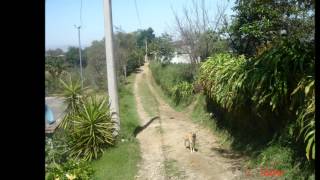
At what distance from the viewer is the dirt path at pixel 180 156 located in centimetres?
1051

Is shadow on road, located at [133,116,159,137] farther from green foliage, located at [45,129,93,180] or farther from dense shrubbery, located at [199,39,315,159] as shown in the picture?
dense shrubbery, located at [199,39,315,159]

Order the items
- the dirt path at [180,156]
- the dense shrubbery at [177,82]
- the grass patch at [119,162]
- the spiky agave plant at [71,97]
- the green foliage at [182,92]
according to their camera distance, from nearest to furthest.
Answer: the dirt path at [180,156]
the grass patch at [119,162]
the spiky agave plant at [71,97]
the green foliage at [182,92]
the dense shrubbery at [177,82]

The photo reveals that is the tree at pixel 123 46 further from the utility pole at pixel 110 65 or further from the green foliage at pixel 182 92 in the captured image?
the utility pole at pixel 110 65

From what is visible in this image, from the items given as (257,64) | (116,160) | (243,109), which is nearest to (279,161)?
(257,64)

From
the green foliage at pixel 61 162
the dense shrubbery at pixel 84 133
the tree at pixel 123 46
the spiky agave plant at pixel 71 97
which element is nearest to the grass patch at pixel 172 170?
the green foliage at pixel 61 162

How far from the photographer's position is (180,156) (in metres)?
12.7

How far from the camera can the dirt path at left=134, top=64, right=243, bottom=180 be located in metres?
10.5

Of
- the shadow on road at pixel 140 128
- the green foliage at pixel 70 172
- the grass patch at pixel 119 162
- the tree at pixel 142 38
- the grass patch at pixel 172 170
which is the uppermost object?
the tree at pixel 142 38

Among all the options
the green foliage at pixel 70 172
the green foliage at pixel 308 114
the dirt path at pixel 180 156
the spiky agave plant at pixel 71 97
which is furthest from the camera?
the spiky agave plant at pixel 71 97

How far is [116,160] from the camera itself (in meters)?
13.2

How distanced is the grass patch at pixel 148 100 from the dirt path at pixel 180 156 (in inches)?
186

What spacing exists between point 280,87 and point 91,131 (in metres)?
6.65
